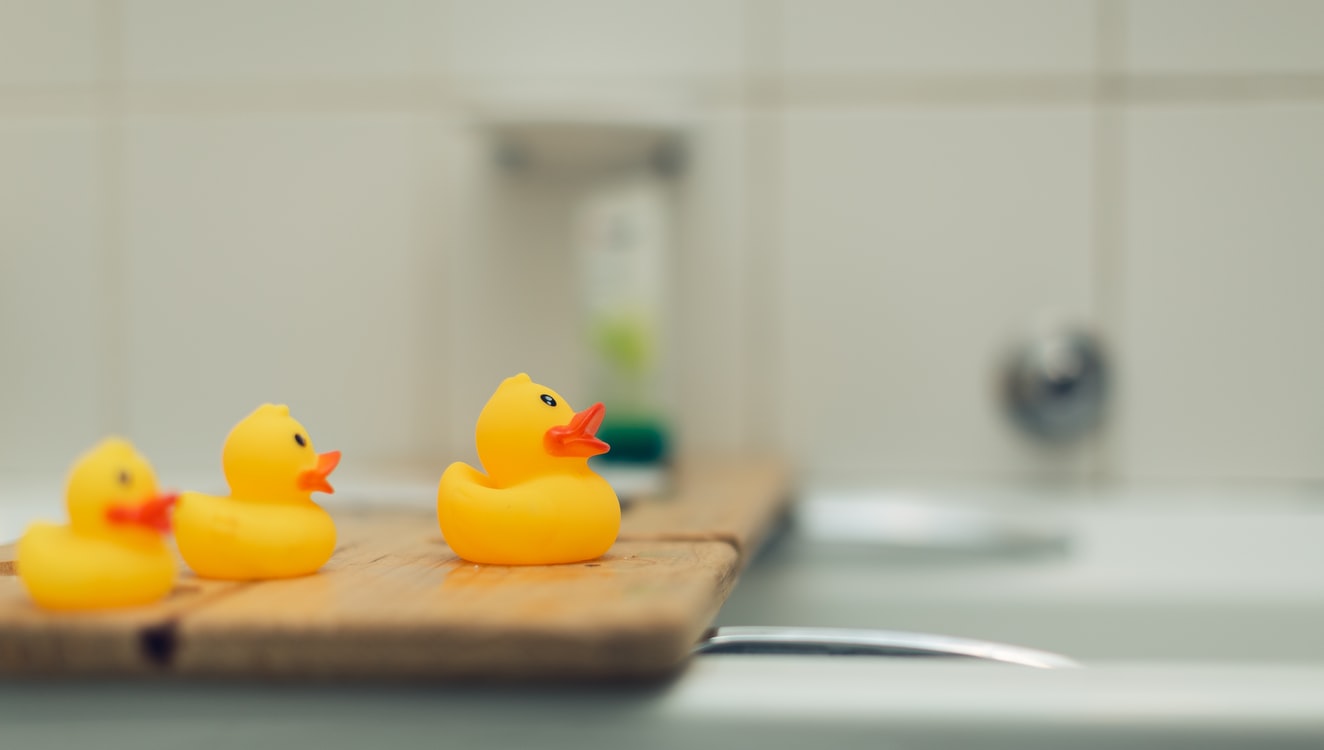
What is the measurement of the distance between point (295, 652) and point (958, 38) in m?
0.88

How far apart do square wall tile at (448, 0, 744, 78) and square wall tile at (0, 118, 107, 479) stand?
0.40m

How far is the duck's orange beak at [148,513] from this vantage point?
346mm

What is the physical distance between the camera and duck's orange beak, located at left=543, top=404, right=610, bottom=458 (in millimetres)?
427

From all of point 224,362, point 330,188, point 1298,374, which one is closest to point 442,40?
point 330,188

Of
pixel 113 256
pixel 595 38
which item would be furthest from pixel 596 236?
pixel 113 256

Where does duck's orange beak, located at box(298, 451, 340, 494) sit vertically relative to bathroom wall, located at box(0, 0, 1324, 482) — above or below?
below

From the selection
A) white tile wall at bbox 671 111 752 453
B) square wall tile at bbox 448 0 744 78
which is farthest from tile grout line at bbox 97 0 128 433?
white tile wall at bbox 671 111 752 453

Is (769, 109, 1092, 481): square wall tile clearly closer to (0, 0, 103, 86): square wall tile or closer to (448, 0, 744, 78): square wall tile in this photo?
(448, 0, 744, 78): square wall tile

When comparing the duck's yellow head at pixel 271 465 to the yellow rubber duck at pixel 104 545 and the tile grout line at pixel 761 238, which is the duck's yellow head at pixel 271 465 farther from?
the tile grout line at pixel 761 238

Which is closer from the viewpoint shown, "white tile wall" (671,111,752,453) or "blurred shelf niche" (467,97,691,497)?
"blurred shelf niche" (467,97,691,497)

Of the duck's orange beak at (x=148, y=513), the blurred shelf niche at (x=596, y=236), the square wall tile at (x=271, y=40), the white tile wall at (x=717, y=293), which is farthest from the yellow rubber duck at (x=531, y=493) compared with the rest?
the square wall tile at (x=271, y=40)

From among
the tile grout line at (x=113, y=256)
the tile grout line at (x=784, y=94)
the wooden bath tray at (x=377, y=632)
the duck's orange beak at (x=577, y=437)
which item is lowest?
the wooden bath tray at (x=377, y=632)

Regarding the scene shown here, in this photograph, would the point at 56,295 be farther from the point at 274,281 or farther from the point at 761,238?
the point at 761,238

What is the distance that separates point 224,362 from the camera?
1.05 metres
